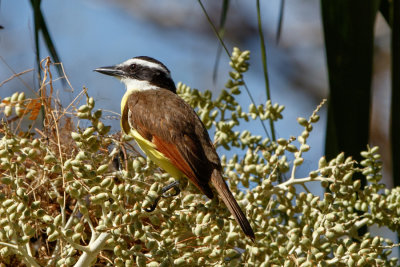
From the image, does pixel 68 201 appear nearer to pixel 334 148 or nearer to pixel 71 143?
pixel 71 143

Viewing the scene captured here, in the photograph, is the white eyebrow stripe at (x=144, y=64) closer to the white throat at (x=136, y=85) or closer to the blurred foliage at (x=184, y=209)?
the white throat at (x=136, y=85)

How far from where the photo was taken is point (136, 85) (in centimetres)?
384

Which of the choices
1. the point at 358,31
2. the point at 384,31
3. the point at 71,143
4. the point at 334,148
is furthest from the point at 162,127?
the point at 384,31

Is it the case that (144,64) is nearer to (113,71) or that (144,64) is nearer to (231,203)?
(113,71)

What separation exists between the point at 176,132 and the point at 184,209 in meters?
0.77

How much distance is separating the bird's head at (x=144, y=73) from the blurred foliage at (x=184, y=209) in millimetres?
891

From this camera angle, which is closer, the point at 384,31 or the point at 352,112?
the point at 352,112

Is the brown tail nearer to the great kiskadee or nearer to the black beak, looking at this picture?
the great kiskadee

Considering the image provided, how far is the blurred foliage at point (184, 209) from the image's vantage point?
2014 millimetres

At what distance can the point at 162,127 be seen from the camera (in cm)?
305

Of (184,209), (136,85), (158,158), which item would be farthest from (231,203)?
(136,85)

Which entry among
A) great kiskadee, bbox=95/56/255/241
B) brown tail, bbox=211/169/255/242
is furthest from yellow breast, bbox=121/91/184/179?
brown tail, bbox=211/169/255/242

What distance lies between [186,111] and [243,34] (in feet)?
21.1

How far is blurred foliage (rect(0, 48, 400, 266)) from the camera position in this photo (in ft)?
6.61
